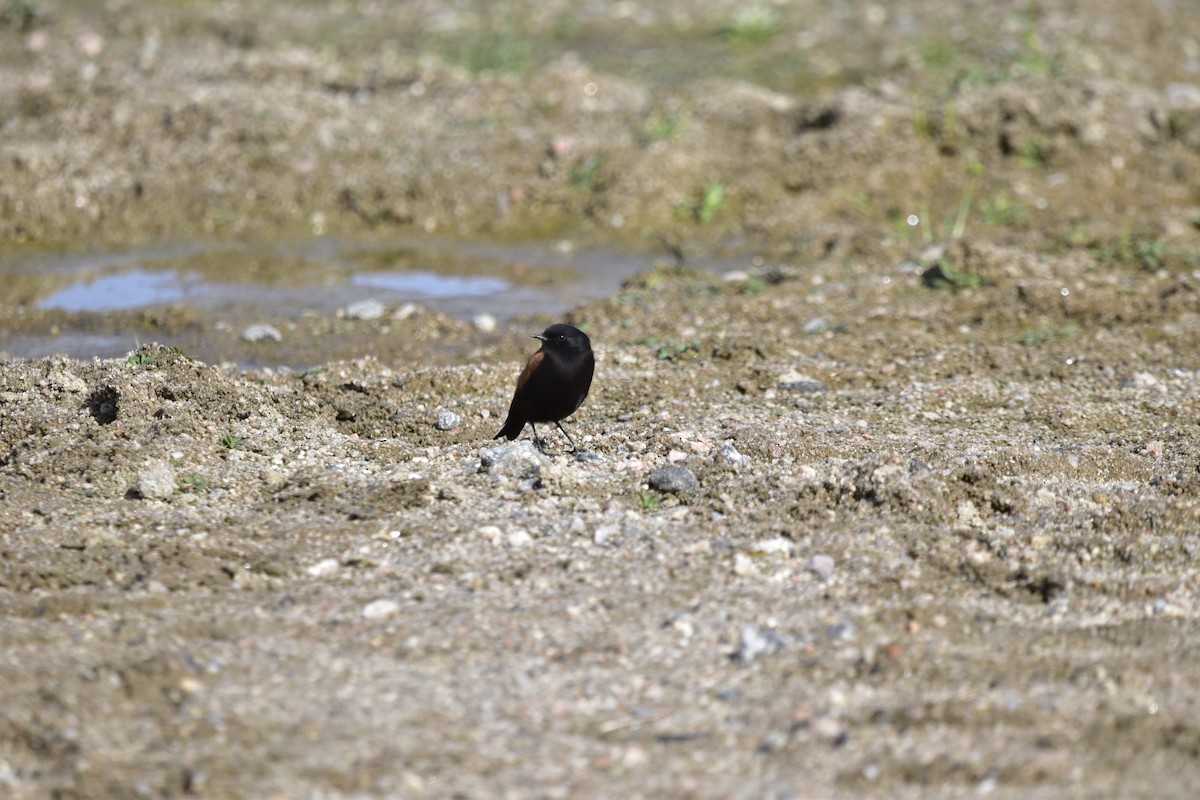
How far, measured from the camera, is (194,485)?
5.25 m

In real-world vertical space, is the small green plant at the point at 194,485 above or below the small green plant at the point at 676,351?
below

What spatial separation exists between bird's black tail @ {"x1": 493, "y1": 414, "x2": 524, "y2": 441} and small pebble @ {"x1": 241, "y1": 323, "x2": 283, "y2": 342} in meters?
2.41

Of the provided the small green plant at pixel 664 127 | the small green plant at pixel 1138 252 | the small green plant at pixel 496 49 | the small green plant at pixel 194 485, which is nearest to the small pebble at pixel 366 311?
the small green plant at pixel 194 485

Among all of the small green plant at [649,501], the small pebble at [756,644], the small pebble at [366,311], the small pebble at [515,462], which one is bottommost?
the small pebble at [366,311]

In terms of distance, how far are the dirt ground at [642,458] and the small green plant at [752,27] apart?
168 cm

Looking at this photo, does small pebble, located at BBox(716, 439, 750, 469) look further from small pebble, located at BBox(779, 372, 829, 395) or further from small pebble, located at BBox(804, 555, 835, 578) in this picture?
small pebble, located at BBox(779, 372, 829, 395)

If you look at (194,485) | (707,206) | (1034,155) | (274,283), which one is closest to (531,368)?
(194,485)

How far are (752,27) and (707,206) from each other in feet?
14.0

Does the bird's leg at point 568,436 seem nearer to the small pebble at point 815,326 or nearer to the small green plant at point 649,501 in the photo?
the small green plant at point 649,501

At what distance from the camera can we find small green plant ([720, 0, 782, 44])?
1345cm

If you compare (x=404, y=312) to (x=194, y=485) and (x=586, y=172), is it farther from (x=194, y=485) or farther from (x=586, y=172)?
(x=194, y=485)

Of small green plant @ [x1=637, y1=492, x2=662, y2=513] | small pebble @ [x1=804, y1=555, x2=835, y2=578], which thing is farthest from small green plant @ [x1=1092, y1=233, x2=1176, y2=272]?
small pebble @ [x1=804, y1=555, x2=835, y2=578]

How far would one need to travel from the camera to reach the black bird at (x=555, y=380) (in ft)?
18.8

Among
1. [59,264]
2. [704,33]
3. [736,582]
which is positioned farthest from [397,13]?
[736,582]
